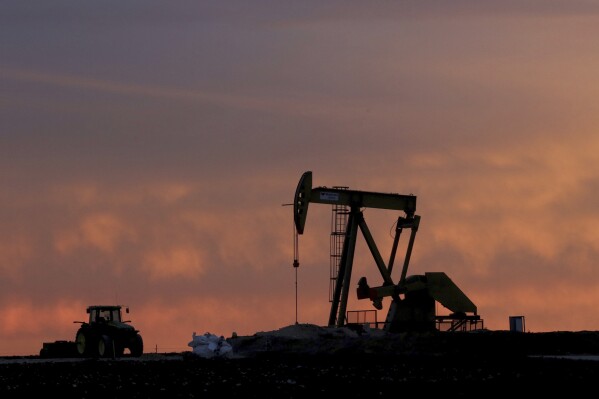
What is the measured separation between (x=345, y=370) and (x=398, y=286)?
2059 cm

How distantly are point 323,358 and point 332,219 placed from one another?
39.9ft

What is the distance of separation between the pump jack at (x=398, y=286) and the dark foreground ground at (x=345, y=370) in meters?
6.02

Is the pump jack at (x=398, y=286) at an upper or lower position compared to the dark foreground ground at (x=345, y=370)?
upper

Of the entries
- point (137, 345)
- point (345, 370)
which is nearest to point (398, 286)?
point (137, 345)

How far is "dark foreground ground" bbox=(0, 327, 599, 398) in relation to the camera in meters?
29.9

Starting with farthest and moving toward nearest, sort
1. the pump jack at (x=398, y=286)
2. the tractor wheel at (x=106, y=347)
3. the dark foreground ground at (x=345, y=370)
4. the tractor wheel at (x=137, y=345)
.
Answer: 1. the pump jack at (x=398, y=286)
2. the tractor wheel at (x=137, y=345)
3. the tractor wheel at (x=106, y=347)
4. the dark foreground ground at (x=345, y=370)

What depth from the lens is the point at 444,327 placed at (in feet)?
193

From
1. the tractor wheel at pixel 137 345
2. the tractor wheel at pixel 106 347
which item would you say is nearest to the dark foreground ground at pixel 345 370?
the tractor wheel at pixel 106 347

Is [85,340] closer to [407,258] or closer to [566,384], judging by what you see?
[407,258]

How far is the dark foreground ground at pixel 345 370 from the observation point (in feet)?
98.0

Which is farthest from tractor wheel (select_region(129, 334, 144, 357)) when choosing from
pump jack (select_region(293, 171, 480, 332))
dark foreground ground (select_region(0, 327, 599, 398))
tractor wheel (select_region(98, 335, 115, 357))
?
pump jack (select_region(293, 171, 480, 332))

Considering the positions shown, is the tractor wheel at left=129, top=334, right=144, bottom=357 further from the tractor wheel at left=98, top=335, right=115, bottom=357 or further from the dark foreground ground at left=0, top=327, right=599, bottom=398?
the dark foreground ground at left=0, top=327, right=599, bottom=398

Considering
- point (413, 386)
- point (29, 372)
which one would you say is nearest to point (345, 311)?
point (29, 372)

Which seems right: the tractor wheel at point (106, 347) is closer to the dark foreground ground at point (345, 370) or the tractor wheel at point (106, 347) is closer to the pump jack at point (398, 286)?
the dark foreground ground at point (345, 370)
